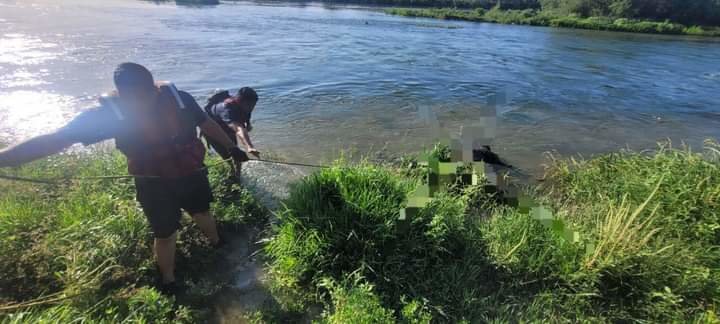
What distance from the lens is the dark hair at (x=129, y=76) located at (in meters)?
2.55

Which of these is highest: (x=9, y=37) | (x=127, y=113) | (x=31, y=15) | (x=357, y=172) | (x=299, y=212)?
(x=31, y=15)

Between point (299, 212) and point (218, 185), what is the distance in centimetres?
154

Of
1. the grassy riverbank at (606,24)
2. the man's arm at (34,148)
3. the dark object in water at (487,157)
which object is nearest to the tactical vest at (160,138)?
the man's arm at (34,148)

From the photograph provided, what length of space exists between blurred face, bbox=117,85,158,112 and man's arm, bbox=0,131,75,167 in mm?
436

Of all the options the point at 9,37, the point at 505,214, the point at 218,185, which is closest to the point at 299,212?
the point at 218,185

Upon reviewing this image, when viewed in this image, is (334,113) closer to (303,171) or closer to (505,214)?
Result: (303,171)

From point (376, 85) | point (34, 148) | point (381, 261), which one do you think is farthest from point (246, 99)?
point (376, 85)

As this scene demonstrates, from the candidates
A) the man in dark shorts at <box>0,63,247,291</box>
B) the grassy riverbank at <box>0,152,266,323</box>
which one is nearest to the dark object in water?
the grassy riverbank at <box>0,152,266,323</box>

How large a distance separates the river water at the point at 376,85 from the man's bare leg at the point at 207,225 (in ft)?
7.55

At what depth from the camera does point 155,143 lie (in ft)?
9.61

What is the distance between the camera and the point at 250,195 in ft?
15.0

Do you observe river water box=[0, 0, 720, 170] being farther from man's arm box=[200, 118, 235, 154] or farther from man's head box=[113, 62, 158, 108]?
man's head box=[113, 62, 158, 108]

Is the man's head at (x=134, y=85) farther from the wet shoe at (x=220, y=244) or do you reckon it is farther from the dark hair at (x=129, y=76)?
the wet shoe at (x=220, y=244)

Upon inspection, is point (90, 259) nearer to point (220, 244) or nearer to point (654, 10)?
point (220, 244)
